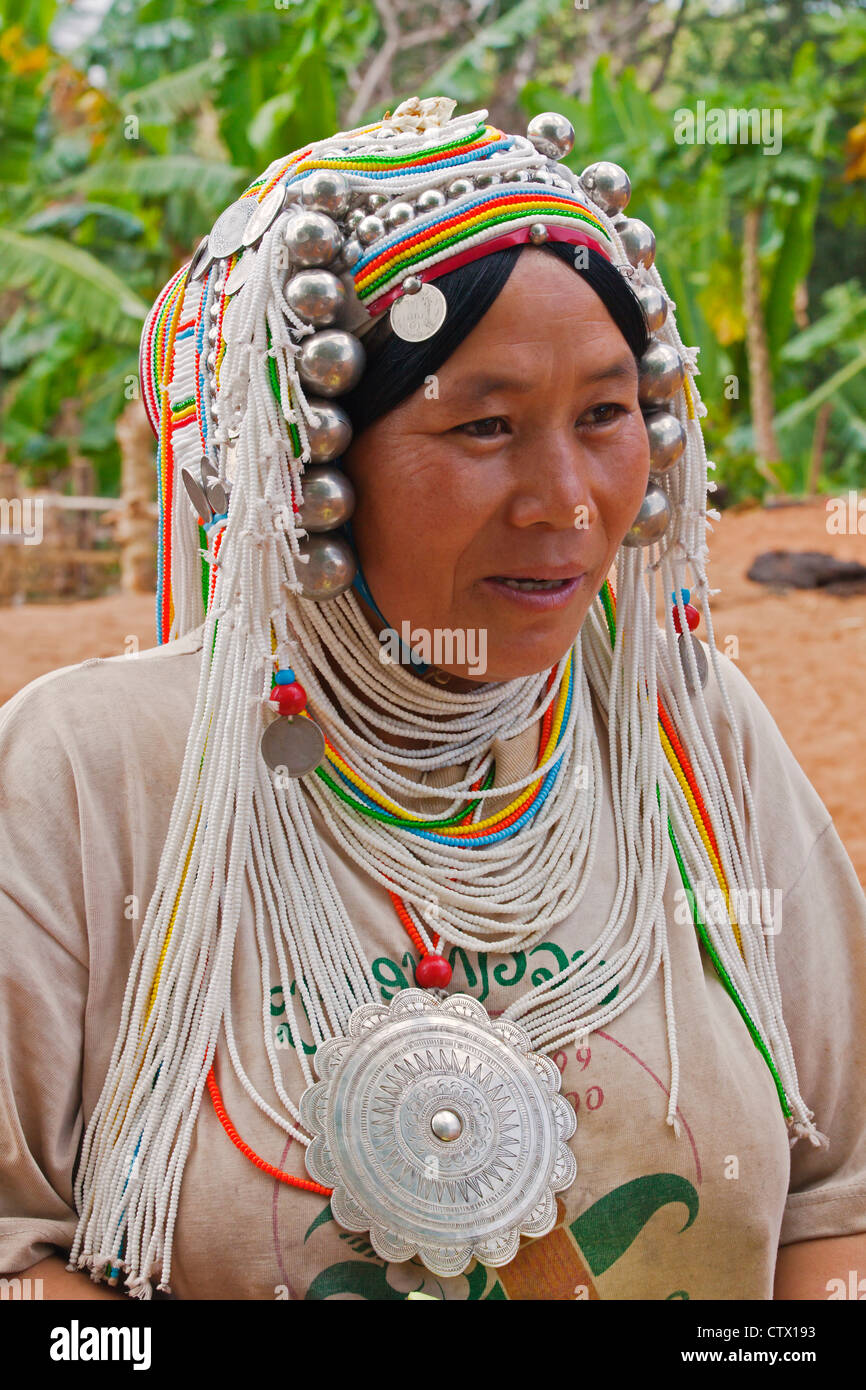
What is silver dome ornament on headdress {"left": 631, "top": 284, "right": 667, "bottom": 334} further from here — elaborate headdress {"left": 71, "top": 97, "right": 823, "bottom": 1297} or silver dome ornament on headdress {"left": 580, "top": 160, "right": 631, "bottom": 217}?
silver dome ornament on headdress {"left": 580, "top": 160, "right": 631, "bottom": 217}

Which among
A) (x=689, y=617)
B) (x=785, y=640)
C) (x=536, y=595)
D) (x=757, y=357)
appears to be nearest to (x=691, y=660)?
(x=689, y=617)

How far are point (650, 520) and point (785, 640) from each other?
7063mm

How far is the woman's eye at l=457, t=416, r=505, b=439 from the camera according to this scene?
1.51 metres

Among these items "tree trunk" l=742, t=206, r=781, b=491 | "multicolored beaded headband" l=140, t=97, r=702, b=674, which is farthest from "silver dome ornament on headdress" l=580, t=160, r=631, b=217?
"tree trunk" l=742, t=206, r=781, b=491

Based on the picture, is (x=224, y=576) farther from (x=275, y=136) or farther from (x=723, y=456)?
(x=723, y=456)

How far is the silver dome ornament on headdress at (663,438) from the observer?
174 centimetres

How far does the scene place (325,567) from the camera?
155 cm

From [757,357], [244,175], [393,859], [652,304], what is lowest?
[393,859]

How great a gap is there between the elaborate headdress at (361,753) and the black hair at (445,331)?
2 centimetres

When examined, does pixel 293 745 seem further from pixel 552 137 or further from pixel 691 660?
pixel 552 137

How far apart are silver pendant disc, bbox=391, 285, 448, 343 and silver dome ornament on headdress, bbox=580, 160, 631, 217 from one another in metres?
0.33

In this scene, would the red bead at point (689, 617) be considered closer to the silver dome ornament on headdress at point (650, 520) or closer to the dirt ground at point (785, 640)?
the silver dome ornament on headdress at point (650, 520)

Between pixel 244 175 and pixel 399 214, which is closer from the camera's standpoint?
pixel 399 214
